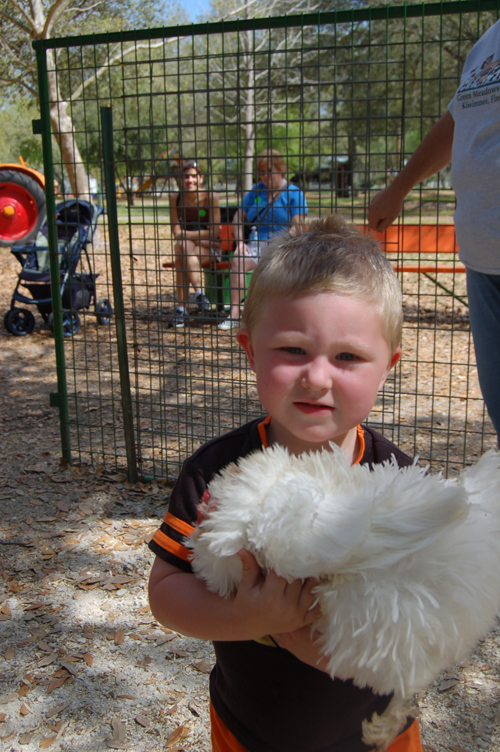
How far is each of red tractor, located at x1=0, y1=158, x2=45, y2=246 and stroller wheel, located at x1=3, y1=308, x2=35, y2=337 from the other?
6.25ft

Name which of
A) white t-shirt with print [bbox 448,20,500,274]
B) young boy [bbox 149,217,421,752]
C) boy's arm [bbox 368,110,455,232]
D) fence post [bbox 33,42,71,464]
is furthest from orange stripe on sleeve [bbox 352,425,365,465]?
fence post [bbox 33,42,71,464]

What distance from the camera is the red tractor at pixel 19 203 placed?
960cm

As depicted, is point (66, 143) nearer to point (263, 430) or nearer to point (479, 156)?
point (479, 156)

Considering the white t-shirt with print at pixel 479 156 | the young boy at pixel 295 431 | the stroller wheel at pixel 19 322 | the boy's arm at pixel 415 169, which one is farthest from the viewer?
the stroller wheel at pixel 19 322

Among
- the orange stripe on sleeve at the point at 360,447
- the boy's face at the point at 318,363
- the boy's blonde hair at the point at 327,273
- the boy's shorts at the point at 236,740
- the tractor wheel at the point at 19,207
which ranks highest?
the tractor wheel at the point at 19,207

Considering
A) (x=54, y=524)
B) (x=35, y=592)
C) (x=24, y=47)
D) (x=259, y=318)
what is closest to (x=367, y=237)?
(x=259, y=318)

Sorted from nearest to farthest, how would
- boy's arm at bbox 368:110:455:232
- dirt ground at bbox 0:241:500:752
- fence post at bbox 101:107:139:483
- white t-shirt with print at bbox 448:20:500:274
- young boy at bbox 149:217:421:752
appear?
young boy at bbox 149:217:421:752 → white t-shirt with print at bbox 448:20:500:274 → dirt ground at bbox 0:241:500:752 → boy's arm at bbox 368:110:455:232 → fence post at bbox 101:107:139:483

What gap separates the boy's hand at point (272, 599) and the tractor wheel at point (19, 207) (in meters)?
9.60

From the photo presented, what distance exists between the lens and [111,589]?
10.2 feet

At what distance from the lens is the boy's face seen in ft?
3.86

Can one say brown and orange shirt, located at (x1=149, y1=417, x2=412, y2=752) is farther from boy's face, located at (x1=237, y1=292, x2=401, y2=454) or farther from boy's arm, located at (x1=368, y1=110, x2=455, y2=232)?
boy's arm, located at (x1=368, y1=110, x2=455, y2=232)

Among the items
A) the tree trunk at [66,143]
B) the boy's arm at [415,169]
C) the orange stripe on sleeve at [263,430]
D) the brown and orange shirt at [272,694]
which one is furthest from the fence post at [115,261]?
the brown and orange shirt at [272,694]

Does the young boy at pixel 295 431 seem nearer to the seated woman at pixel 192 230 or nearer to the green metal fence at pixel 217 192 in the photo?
the green metal fence at pixel 217 192

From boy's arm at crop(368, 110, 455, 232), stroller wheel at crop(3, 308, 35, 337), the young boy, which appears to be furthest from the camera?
stroller wheel at crop(3, 308, 35, 337)
